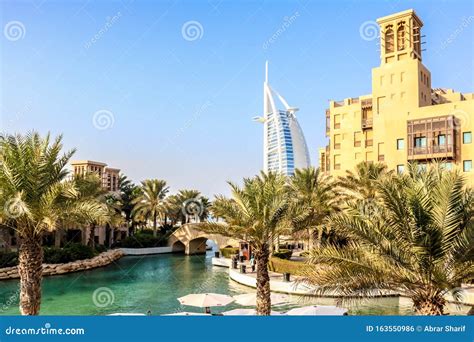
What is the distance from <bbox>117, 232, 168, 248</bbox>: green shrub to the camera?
46031 mm

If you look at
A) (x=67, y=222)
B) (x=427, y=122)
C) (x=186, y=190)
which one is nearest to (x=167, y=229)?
(x=186, y=190)

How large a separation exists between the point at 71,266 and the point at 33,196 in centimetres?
2300

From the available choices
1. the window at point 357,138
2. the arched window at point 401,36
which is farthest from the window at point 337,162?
the arched window at point 401,36

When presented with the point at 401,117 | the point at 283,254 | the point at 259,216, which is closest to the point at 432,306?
the point at 259,216

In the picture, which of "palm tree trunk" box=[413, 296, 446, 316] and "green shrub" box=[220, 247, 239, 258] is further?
"green shrub" box=[220, 247, 239, 258]

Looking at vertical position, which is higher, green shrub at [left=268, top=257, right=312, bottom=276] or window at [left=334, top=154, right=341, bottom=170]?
window at [left=334, top=154, right=341, bottom=170]

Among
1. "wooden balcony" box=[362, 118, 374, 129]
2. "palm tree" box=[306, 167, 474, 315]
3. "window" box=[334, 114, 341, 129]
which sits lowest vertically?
"palm tree" box=[306, 167, 474, 315]

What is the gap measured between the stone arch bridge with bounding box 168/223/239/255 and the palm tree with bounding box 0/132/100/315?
3377 cm

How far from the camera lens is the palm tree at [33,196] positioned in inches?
448

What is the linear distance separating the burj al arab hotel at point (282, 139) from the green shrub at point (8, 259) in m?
87.3

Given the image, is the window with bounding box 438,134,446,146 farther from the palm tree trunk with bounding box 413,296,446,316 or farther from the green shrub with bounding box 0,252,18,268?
the green shrub with bounding box 0,252,18,268

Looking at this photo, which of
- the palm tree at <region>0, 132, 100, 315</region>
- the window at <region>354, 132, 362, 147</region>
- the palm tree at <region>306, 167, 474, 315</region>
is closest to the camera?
the palm tree at <region>306, 167, 474, 315</region>

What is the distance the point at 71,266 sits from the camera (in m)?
32.8

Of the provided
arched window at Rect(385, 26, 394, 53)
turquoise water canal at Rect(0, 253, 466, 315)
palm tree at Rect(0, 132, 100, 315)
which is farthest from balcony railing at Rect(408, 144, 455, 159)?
palm tree at Rect(0, 132, 100, 315)
